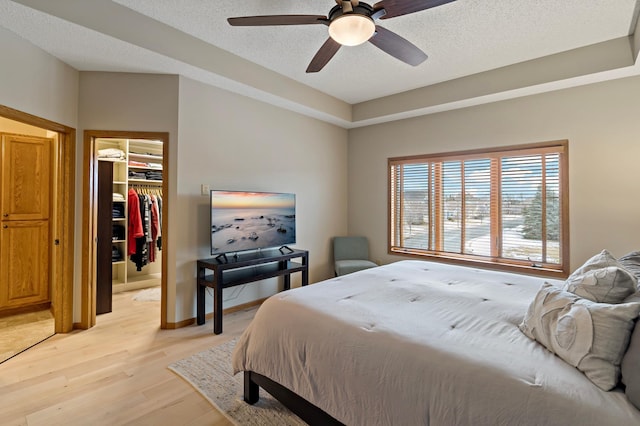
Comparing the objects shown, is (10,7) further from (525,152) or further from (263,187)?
(525,152)

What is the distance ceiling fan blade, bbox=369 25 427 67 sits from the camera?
83.8 inches

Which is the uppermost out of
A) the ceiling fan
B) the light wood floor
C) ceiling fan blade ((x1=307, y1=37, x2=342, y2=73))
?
ceiling fan blade ((x1=307, y1=37, x2=342, y2=73))

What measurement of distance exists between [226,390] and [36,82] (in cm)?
289

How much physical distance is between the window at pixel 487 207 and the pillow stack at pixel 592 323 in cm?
233

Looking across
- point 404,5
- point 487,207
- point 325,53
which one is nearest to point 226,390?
point 325,53

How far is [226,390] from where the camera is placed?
6.97ft

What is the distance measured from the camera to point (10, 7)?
80.7 inches

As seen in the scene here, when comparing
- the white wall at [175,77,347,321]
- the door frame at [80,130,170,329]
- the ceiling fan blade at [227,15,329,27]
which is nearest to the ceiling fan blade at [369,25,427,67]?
A: the ceiling fan blade at [227,15,329,27]

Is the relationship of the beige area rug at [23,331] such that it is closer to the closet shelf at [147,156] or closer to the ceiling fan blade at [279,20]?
the closet shelf at [147,156]

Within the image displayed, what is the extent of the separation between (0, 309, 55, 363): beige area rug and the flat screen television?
173cm

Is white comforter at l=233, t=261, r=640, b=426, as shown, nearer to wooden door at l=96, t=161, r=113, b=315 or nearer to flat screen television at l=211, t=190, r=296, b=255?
flat screen television at l=211, t=190, r=296, b=255

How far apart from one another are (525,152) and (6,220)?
18.9 ft

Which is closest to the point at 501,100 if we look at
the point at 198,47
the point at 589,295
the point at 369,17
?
the point at 369,17

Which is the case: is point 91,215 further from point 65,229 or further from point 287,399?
point 287,399
